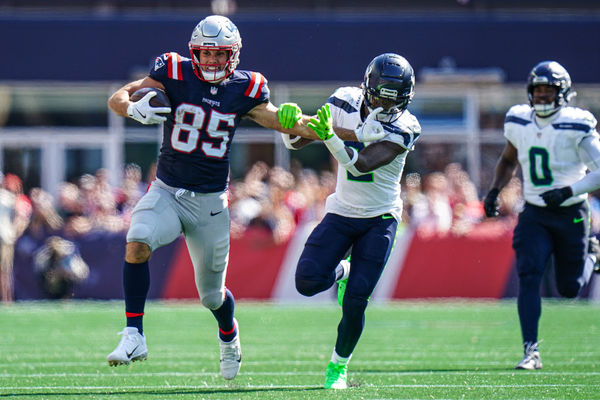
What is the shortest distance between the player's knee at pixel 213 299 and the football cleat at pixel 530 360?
195 centimetres

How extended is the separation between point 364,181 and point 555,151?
1.67 metres

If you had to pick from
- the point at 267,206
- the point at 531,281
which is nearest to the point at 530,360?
the point at 531,281

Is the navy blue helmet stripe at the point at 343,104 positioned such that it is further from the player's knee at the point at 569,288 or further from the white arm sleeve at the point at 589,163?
the player's knee at the point at 569,288

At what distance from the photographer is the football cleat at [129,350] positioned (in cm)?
523

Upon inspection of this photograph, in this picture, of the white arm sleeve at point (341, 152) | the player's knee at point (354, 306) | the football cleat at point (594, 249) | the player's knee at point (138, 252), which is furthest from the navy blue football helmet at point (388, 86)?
the football cleat at point (594, 249)

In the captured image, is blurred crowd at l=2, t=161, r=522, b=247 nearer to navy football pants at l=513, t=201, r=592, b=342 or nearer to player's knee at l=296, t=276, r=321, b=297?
navy football pants at l=513, t=201, r=592, b=342

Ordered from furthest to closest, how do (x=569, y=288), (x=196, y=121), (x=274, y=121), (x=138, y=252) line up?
(x=569, y=288), (x=274, y=121), (x=196, y=121), (x=138, y=252)

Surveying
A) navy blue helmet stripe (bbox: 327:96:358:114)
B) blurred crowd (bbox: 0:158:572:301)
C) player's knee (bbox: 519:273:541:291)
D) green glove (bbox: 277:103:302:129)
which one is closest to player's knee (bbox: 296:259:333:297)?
green glove (bbox: 277:103:302:129)

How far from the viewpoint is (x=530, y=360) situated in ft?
21.4

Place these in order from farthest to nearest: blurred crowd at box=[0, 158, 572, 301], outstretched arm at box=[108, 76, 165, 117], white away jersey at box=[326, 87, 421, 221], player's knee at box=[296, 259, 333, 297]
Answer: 1. blurred crowd at box=[0, 158, 572, 301]
2. white away jersey at box=[326, 87, 421, 221]
3. player's knee at box=[296, 259, 333, 297]
4. outstretched arm at box=[108, 76, 165, 117]

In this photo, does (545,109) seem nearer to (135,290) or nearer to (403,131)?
(403,131)

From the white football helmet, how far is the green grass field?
5.66 ft

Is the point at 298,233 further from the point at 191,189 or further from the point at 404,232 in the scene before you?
the point at 191,189

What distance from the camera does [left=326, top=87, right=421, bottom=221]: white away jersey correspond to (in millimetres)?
5981
